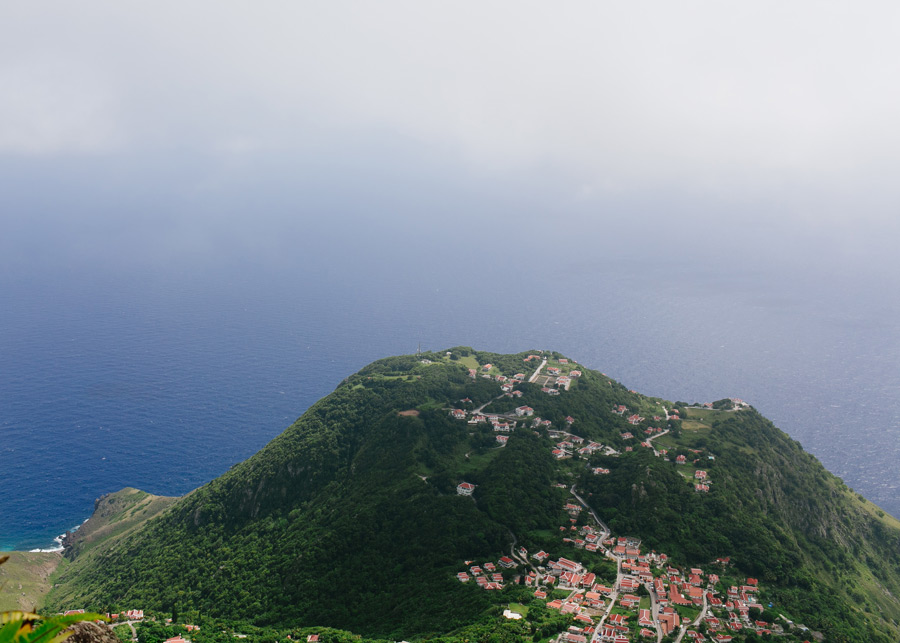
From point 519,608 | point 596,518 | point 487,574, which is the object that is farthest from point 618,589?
point 596,518

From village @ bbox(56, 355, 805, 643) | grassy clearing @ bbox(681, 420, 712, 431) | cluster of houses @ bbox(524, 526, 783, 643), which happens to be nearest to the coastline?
village @ bbox(56, 355, 805, 643)

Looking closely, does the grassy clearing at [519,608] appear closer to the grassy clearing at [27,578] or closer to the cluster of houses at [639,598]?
the cluster of houses at [639,598]

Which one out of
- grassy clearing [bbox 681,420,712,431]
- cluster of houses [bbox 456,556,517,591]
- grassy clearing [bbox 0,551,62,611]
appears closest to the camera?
cluster of houses [bbox 456,556,517,591]

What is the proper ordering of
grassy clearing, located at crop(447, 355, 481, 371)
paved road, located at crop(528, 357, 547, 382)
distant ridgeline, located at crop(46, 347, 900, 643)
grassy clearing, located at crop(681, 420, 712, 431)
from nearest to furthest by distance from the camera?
distant ridgeline, located at crop(46, 347, 900, 643) → grassy clearing, located at crop(681, 420, 712, 431) → paved road, located at crop(528, 357, 547, 382) → grassy clearing, located at crop(447, 355, 481, 371)

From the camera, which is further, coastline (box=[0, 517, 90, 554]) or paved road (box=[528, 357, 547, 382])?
paved road (box=[528, 357, 547, 382])

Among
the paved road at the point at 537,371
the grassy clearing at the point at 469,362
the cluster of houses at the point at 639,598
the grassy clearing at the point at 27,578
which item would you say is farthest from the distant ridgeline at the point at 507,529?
the grassy clearing at the point at 469,362

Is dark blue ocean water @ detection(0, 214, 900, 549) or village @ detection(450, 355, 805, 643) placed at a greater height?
dark blue ocean water @ detection(0, 214, 900, 549)

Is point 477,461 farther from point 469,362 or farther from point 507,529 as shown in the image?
point 469,362

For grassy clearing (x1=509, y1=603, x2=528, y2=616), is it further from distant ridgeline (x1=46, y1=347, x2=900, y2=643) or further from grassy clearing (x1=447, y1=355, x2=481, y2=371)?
grassy clearing (x1=447, y1=355, x2=481, y2=371)
